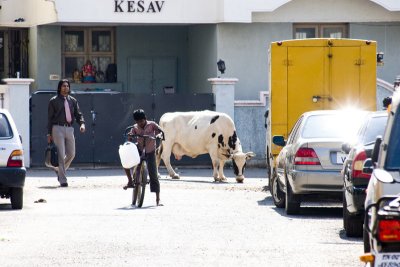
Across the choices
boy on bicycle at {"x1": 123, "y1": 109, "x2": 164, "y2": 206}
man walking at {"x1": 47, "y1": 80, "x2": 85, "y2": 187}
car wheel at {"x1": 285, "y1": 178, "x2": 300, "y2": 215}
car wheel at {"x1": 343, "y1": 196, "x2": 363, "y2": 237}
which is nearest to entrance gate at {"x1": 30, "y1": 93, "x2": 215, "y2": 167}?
man walking at {"x1": 47, "y1": 80, "x2": 85, "y2": 187}

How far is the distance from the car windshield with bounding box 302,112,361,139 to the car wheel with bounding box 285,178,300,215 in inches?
31.8

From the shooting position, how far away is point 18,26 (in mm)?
41406

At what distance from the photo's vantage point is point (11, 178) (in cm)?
1995

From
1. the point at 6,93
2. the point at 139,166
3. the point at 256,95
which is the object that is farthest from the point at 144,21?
the point at 139,166

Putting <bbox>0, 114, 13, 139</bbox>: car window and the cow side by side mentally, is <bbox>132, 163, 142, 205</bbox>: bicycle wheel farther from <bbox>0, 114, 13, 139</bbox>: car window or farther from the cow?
the cow

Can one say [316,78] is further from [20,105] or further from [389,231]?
[389,231]

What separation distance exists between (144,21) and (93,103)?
16.9 ft

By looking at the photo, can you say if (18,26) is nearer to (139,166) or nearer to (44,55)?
(44,55)

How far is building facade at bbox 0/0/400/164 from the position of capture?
122 feet

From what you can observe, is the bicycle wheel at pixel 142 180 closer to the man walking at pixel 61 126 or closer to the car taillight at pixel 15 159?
the car taillight at pixel 15 159

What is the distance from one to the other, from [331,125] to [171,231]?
3959 mm

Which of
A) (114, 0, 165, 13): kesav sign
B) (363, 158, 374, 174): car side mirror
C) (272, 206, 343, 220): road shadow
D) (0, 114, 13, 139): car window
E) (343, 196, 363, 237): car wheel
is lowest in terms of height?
(272, 206, 343, 220): road shadow

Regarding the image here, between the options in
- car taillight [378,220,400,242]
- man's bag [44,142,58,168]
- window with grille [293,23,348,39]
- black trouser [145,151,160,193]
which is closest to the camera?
car taillight [378,220,400,242]

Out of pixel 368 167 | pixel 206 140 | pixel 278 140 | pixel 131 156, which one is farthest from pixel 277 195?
pixel 368 167
